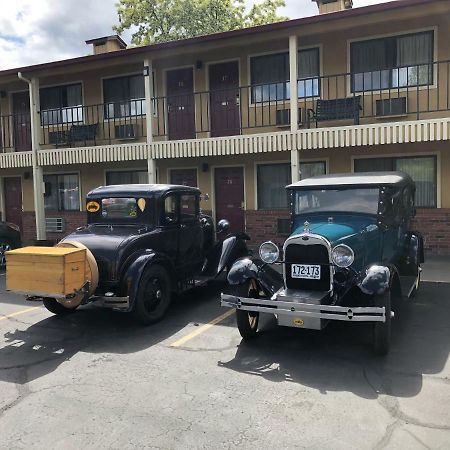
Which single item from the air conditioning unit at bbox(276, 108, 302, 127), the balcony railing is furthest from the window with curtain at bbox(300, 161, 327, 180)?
the air conditioning unit at bbox(276, 108, 302, 127)

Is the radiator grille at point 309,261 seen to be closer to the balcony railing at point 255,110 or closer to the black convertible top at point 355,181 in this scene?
the black convertible top at point 355,181

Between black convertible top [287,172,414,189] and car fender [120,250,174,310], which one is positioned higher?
black convertible top [287,172,414,189]

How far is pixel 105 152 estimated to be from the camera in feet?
41.9

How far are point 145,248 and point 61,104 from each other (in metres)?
11.1

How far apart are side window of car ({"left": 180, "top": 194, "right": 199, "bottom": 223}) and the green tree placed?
23150 mm

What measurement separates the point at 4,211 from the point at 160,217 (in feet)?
40.2

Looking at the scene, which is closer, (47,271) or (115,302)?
(47,271)

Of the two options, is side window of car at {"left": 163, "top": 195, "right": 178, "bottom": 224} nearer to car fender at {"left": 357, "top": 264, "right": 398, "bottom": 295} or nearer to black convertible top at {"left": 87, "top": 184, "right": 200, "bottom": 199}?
black convertible top at {"left": 87, "top": 184, "right": 200, "bottom": 199}

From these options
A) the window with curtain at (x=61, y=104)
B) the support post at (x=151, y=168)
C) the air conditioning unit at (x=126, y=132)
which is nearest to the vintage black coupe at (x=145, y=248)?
the support post at (x=151, y=168)

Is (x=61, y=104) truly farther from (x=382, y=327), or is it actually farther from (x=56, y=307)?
(x=382, y=327)

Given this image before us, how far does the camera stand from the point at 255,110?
42.1 feet

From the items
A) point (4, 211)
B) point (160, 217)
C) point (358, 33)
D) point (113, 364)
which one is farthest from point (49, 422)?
point (4, 211)

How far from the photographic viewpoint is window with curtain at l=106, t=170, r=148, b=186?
1472cm

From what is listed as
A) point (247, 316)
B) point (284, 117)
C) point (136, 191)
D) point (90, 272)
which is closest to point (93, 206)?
point (136, 191)
